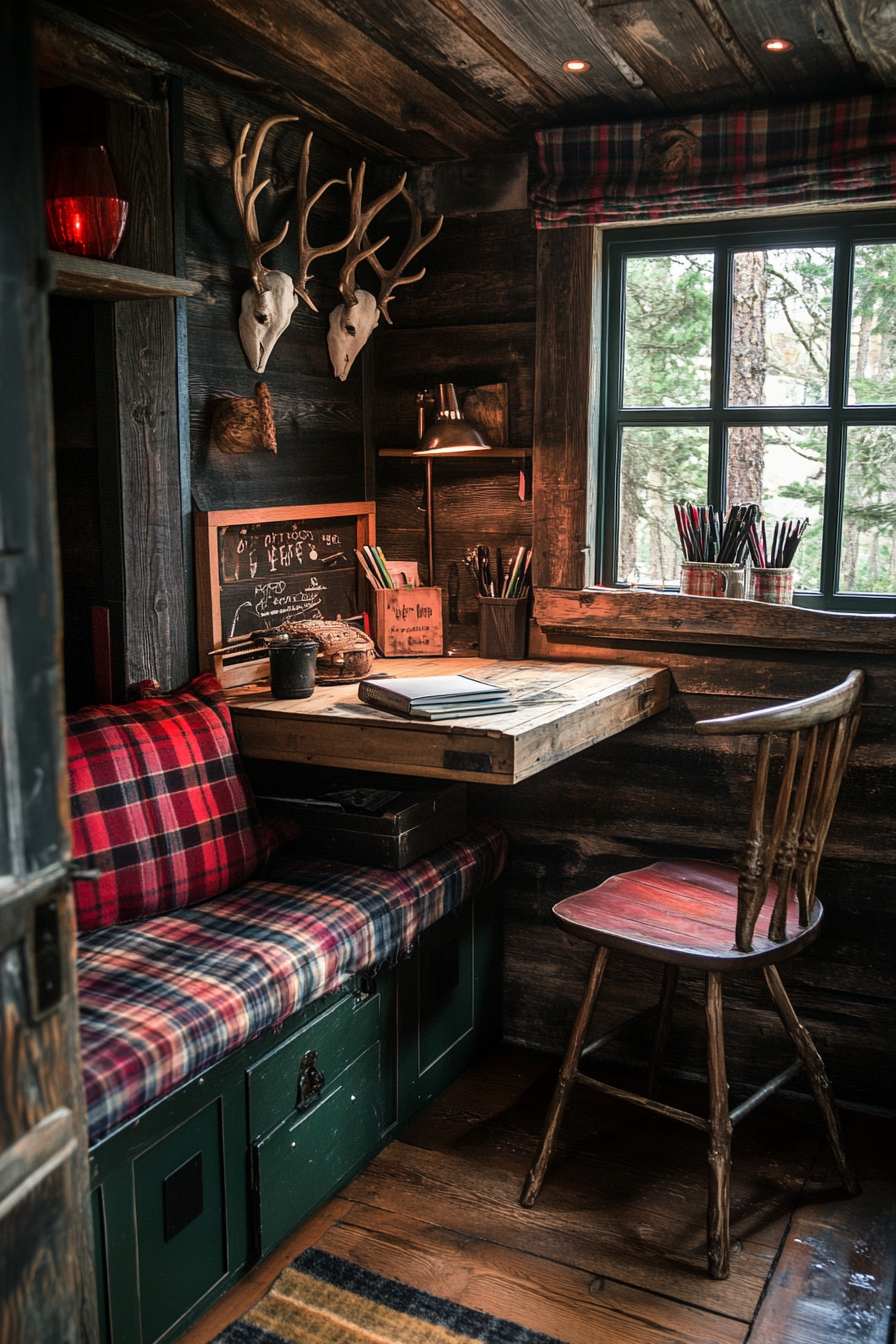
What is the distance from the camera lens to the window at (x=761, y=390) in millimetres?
2971

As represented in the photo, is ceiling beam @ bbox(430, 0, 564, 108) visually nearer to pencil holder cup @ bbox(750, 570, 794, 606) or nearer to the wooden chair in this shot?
pencil holder cup @ bbox(750, 570, 794, 606)

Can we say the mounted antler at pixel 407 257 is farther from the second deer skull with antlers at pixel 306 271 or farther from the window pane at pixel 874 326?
the window pane at pixel 874 326

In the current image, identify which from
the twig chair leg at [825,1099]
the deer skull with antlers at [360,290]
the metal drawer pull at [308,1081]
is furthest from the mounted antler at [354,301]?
the twig chair leg at [825,1099]

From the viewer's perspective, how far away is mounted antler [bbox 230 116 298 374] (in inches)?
106

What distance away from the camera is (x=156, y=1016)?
6.41ft

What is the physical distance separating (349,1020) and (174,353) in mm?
1535

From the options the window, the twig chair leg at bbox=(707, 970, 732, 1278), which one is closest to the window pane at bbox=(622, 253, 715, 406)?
the window

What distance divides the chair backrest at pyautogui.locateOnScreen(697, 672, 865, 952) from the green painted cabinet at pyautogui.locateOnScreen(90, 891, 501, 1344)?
0.86 meters

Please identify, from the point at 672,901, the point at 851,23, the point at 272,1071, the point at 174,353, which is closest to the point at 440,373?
the point at 174,353

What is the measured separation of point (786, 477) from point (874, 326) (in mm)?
425

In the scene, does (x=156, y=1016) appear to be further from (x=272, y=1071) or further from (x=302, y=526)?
(x=302, y=526)

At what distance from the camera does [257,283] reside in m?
2.79

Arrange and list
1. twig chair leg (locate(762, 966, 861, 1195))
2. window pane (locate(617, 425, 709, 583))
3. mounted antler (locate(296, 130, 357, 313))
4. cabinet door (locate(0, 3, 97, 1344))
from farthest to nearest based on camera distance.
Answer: window pane (locate(617, 425, 709, 583))
mounted antler (locate(296, 130, 357, 313))
twig chair leg (locate(762, 966, 861, 1195))
cabinet door (locate(0, 3, 97, 1344))

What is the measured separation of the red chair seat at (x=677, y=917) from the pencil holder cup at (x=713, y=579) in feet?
2.29
